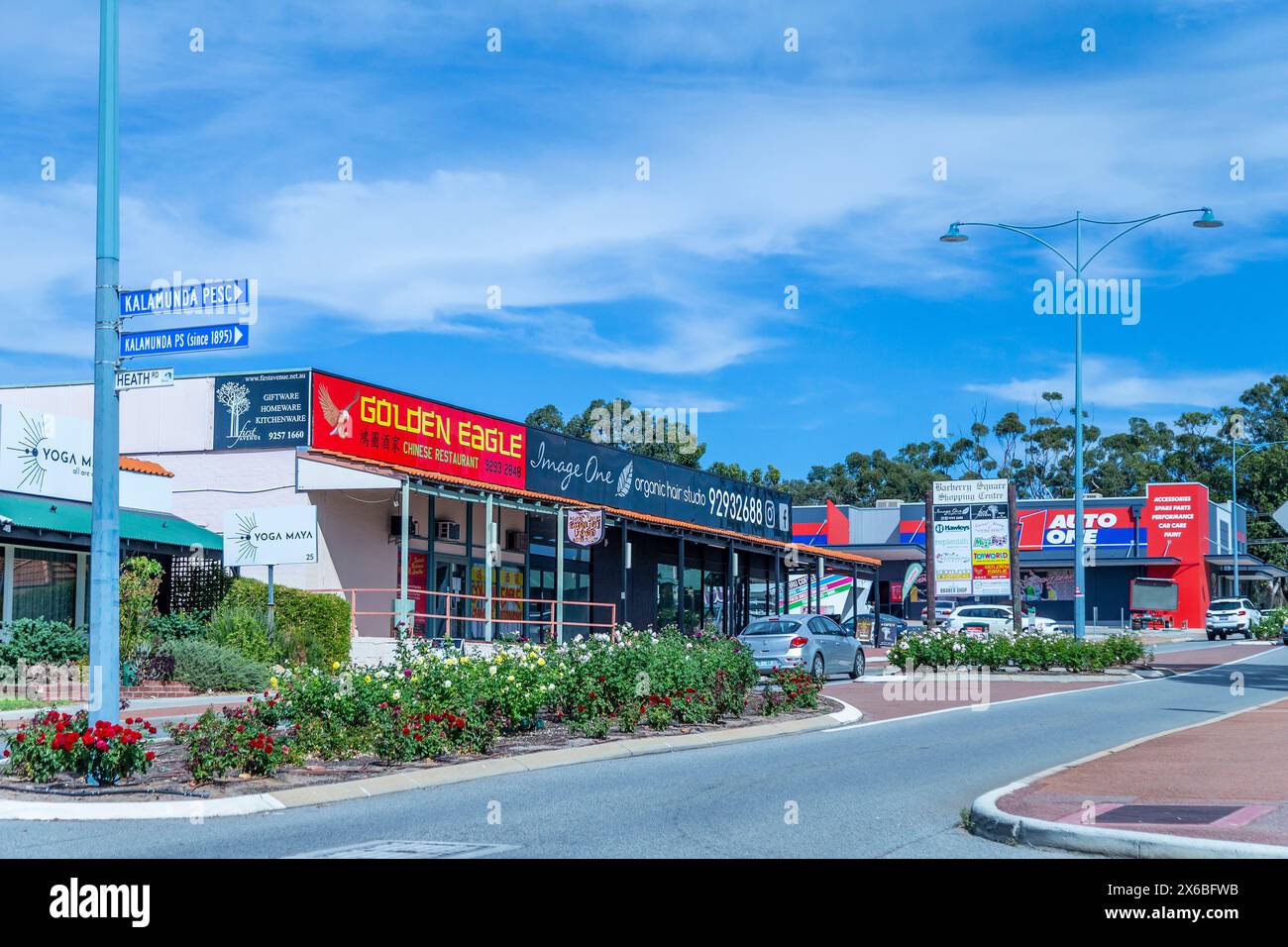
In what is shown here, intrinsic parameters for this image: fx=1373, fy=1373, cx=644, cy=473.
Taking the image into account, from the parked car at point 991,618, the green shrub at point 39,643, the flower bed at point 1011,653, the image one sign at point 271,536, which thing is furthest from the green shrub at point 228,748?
the parked car at point 991,618

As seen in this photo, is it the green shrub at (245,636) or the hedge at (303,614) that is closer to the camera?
the green shrub at (245,636)

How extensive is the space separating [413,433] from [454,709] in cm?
1789

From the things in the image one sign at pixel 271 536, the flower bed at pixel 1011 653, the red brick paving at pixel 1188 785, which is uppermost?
the image one sign at pixel 271 536

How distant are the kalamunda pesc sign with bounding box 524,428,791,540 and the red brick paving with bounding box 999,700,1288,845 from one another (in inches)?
827

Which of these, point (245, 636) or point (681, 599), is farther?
point (681, 599)

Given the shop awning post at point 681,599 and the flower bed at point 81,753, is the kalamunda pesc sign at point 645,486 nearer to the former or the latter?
the shop awning post at point 681,599

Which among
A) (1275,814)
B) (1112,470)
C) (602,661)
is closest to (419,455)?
(602,661)

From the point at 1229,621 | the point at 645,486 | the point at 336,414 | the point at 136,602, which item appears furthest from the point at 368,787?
the point at 1229,621

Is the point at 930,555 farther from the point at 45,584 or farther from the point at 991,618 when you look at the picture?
the point at 45,584

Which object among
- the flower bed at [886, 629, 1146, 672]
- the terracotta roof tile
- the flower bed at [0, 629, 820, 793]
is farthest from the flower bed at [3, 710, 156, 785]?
the flower bed at [886, 629, 1146, 672]

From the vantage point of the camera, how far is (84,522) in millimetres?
24391

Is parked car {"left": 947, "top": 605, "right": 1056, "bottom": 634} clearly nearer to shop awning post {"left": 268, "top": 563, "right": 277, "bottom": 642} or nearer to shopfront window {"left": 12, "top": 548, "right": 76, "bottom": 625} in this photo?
shop awning post {"left": 268, "top": 563, "right": 277, "bottom": 642}

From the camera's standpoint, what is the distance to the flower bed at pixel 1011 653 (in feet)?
106
